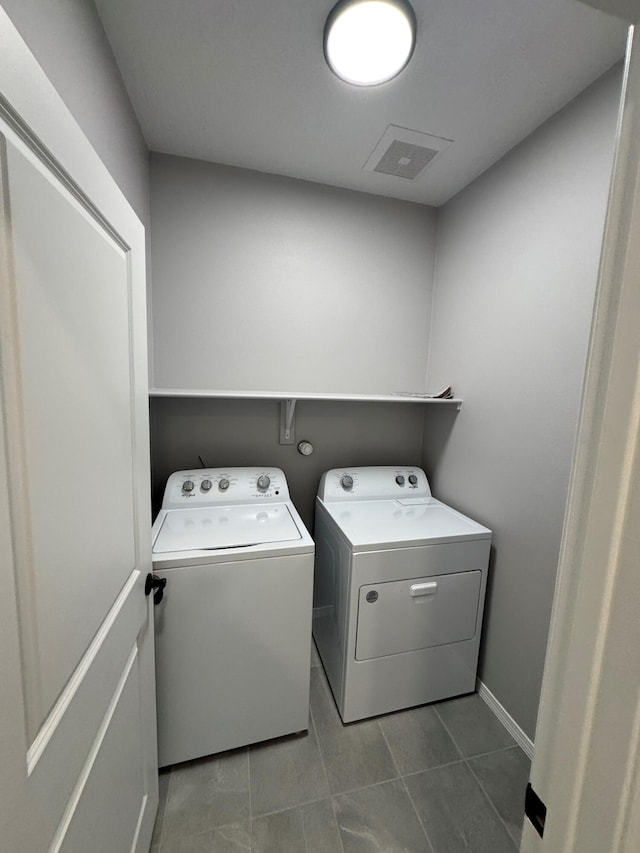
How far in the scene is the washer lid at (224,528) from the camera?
4.37ft

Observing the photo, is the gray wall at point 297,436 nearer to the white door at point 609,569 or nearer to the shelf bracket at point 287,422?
the shelf bracket at point 287,422

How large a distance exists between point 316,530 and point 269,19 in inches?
85.1

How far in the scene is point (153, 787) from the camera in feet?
3.68

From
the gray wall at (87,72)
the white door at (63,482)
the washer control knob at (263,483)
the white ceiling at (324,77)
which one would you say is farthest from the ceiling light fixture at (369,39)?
the washer control knob at (263,483)

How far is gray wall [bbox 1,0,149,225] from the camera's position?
0.73m

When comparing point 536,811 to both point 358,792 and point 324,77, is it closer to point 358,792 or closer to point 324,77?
point 358,792

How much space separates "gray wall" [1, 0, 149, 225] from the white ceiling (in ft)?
0.35

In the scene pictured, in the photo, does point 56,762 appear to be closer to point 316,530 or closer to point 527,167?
point 316,530

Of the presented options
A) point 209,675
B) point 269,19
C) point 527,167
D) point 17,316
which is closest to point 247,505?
point 209,675

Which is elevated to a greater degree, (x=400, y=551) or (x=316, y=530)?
(x=400, y=551)

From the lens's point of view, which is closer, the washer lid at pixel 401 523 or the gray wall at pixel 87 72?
the gray wall at pixel 87 72

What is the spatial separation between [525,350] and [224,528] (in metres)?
1.55

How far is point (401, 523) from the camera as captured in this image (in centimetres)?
169

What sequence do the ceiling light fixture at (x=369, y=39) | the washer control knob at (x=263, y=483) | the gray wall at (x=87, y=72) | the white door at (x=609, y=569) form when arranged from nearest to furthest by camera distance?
the white door at (x=609, y=569) → the gray wall at (x=87, y=72) → the ceiling light fixture at (x=369, y=39) → the washer control knob at (x=263, y=483)
